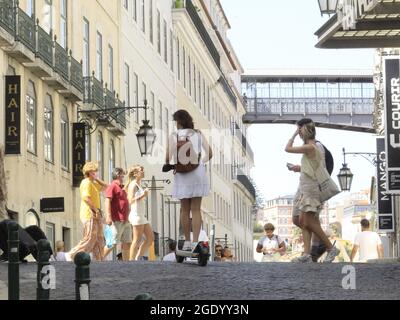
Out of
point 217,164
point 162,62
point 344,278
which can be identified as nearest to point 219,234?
point 217,164

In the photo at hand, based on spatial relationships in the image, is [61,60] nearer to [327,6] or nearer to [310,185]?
[327,6]

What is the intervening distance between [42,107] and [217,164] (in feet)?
135

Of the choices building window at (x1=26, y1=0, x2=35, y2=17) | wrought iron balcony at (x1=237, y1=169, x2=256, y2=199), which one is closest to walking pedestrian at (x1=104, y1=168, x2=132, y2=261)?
building window at (x1=26, y1=0, x2=35, y2=17)

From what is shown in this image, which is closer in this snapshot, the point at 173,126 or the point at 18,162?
the point at 18,162

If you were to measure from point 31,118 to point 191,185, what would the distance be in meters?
16.1

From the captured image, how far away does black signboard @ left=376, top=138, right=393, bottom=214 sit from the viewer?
141 ft

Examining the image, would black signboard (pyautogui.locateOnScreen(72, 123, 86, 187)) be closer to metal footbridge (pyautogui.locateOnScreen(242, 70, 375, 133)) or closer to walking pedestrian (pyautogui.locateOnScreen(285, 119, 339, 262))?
walking pedestrian (pyautogui.locateOnScreen(285, 119, 339, 262))

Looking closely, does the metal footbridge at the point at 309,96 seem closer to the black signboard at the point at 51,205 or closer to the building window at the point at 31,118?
the building window at the point at 31,118

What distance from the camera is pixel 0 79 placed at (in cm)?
2983

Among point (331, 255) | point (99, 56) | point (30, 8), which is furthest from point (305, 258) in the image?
point (99, 56)

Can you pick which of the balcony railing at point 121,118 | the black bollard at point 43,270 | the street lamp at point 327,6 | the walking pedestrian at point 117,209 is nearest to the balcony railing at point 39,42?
the balcony railing at point 121,118

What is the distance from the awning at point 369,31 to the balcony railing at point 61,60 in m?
10.8

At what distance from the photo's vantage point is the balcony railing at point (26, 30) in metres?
30.1
